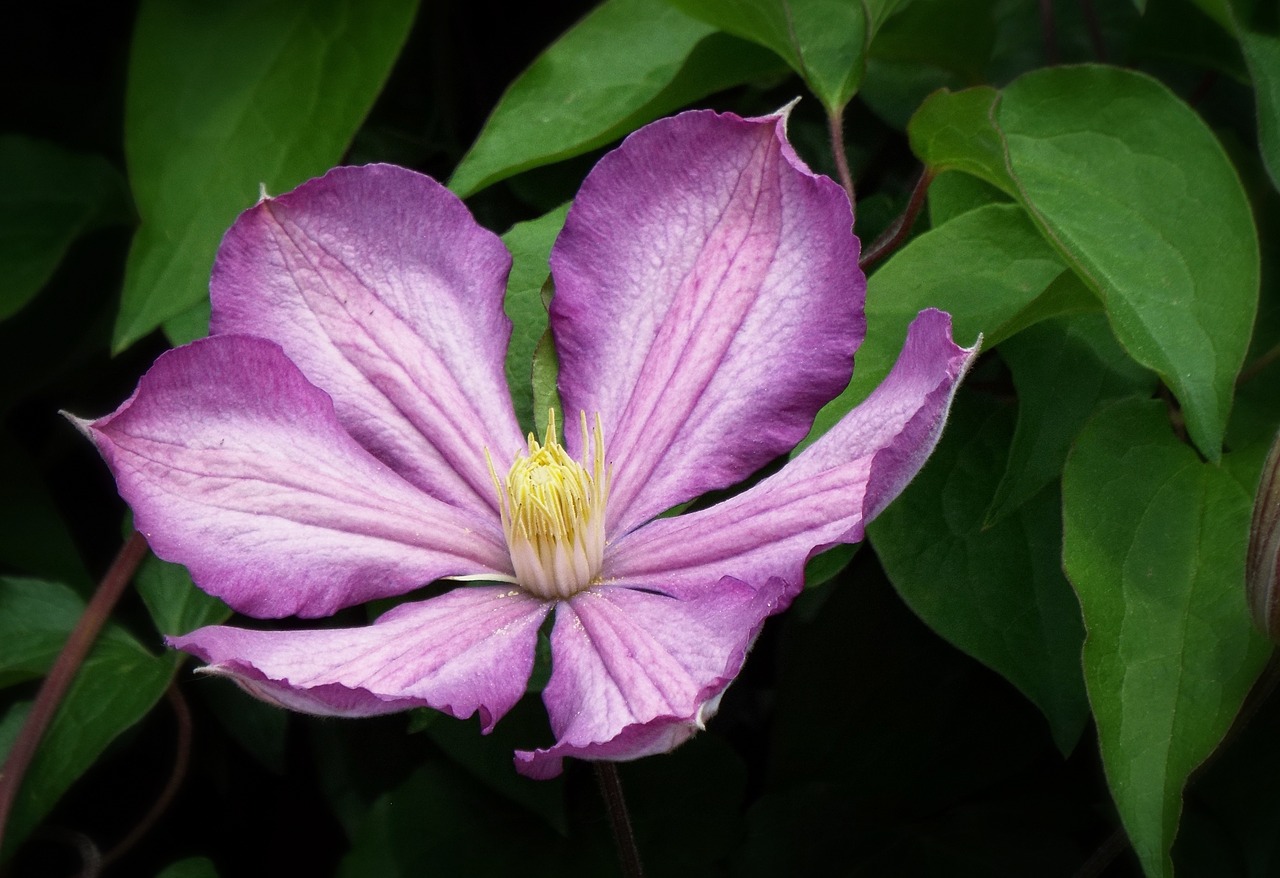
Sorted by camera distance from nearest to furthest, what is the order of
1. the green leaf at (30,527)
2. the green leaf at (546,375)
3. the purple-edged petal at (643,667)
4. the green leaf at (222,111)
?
the purple-edged petal at (643,667) < the green leaf at (546,375) < the green leaf at (222,111) < the green leaf at (30,527)

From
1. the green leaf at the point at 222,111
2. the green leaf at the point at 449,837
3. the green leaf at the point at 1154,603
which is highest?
the green leaf at the point at 222,111

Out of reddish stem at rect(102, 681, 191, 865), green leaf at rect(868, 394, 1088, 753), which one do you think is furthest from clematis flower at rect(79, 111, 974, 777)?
reddish stem at rect(102, 681, 191, 865)

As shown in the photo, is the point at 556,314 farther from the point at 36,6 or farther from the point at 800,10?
the point at 36,6

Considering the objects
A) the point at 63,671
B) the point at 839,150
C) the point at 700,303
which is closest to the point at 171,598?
the point at 63,671

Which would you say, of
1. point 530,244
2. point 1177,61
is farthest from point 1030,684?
point 1177,61

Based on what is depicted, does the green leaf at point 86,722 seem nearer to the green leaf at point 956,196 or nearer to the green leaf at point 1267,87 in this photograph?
the green leaf at point 956,196

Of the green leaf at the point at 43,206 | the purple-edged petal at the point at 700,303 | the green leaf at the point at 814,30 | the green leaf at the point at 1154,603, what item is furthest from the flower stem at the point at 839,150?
the green leaf at the point at 43,206
